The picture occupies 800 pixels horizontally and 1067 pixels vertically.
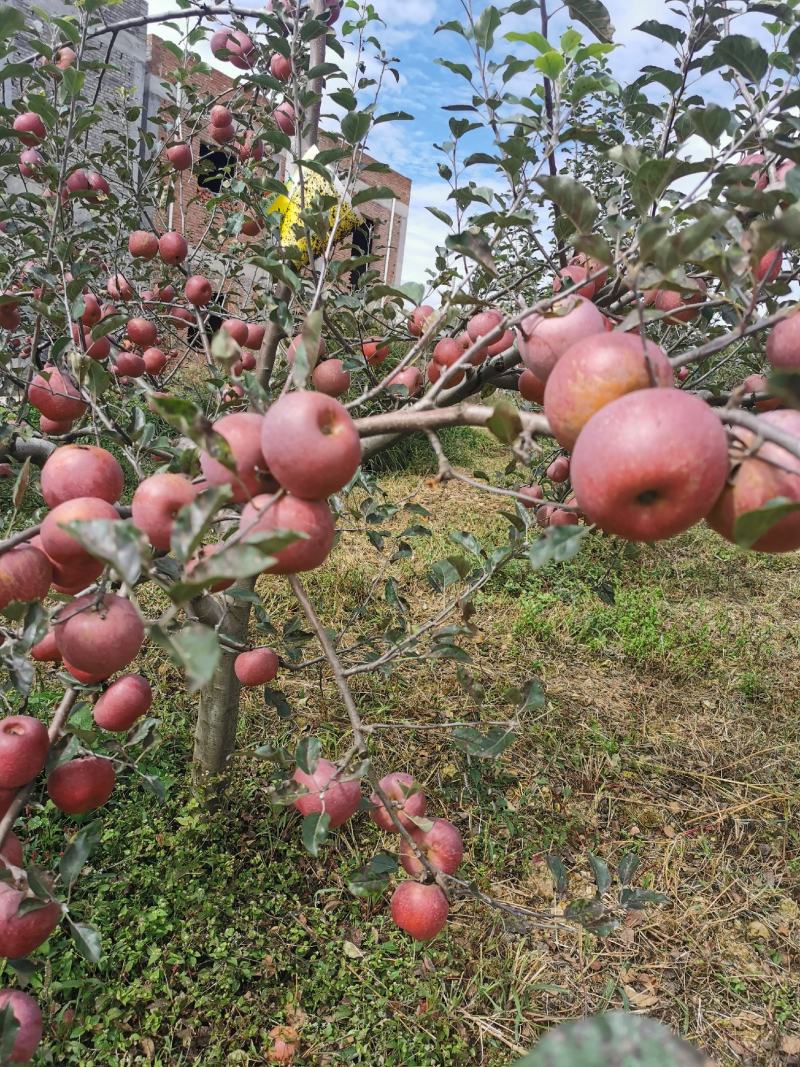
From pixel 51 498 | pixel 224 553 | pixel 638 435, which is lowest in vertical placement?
pixel 51 498

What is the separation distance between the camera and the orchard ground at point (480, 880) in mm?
1688

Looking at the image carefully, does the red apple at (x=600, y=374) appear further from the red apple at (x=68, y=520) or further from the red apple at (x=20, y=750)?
the red apple at (x=20, y=750)

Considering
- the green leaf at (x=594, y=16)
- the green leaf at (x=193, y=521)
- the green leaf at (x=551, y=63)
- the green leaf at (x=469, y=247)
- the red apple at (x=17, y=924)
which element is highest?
the green leaf at (x=594, y=16)

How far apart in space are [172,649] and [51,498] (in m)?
0.45

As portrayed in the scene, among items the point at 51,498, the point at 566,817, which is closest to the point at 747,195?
the point at 51,498

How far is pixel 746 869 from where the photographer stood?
230 centimetres

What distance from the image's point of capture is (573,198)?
771 mm

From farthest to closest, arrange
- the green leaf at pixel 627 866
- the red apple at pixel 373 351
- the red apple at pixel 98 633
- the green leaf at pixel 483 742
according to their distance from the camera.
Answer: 1. the red apple at pixel 373 351
2. the green leaf at pixel 627 866
3. the green leaf at pixel 483 742
4. the red apple at pixel 98 633

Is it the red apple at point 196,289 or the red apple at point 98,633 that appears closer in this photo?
the red apple at point 98,633

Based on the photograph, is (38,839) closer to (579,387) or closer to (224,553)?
(224,553)

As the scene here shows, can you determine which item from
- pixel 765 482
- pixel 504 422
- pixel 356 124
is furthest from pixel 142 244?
pixel 765 482

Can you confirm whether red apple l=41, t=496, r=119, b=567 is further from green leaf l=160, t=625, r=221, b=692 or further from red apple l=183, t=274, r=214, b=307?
red apple l=183, t=274, r=214, b=307

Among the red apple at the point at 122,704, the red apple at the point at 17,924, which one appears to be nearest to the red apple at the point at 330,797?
the red apple at the point at 122,704

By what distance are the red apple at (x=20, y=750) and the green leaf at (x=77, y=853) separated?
14cm
